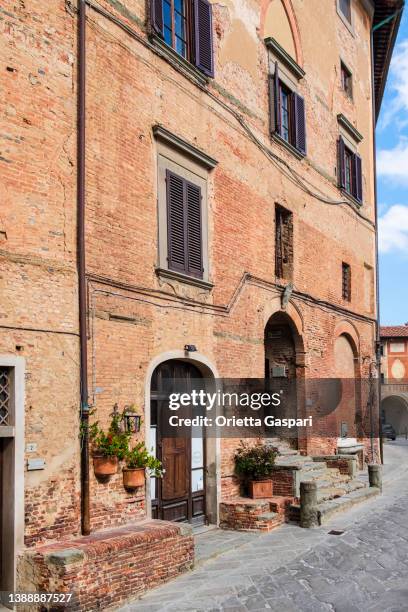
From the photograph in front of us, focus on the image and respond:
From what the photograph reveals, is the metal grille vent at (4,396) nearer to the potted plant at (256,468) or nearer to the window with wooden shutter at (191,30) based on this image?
the potted plant at (256,468)

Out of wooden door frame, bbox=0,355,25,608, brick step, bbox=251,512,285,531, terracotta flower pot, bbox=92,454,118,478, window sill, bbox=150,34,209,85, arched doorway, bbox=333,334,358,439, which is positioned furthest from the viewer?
arched doorway, bbox=333,334,358,439

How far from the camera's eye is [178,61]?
11.4 m

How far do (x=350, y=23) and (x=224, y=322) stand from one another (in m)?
12.2

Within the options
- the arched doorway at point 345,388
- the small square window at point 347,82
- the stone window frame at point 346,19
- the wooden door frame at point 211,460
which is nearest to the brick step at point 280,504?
the wooden door frame at point 211,460

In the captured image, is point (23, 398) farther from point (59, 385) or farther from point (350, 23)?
point (350, 23)

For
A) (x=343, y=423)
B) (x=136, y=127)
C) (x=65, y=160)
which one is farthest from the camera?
(x=343, y=423)

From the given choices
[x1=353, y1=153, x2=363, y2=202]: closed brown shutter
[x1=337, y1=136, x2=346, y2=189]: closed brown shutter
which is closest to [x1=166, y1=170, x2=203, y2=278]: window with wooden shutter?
[x1=337, y1=136, x2=346, y2=189]: closed brown shutter

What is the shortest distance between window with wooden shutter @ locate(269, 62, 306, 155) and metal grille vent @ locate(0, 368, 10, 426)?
893 centimetres

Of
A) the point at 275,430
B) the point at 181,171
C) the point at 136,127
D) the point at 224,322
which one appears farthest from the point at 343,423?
the point at 136,127

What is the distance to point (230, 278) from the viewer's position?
41.4ft

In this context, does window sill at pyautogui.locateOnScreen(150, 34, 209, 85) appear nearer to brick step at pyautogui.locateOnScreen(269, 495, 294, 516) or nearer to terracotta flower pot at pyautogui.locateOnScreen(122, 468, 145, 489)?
terracotta flower pot at pyautogui.locateOnScreen(122, 468, 145, 489)

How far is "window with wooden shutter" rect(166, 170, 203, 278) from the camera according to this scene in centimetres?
1096

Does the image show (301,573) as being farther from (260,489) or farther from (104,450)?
(260,489)

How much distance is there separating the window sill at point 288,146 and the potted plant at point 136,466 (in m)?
7.94
